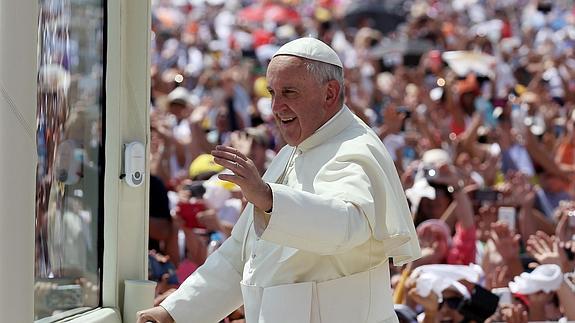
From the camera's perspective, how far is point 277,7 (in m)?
20.1

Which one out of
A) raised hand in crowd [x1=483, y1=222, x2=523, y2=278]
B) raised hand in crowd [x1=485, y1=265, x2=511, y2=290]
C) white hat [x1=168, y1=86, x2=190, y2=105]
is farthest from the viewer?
white hat [x1=168, y1=86, x2=190, y2=105]

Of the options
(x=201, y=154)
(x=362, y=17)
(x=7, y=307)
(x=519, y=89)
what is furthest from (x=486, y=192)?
(x=362, y=17)

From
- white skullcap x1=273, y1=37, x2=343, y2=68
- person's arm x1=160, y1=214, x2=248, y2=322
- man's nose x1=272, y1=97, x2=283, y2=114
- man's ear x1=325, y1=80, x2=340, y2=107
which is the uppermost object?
white skullcap x1=273, y1=37, x2=343, y2=68

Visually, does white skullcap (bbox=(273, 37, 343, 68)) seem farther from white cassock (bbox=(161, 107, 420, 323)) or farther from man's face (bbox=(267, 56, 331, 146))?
white cassock (bbox=(161, 107, 420, 323))

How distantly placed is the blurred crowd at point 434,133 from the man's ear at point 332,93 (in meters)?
2.47

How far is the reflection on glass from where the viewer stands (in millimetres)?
3818

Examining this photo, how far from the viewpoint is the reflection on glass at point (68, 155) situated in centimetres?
382

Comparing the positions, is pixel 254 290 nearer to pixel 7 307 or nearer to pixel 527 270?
pixel 7 307

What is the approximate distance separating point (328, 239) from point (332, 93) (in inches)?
25.0

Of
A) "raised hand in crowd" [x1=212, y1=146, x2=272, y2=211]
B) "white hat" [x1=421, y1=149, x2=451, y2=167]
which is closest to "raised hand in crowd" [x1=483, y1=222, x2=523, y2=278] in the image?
"white hat" [x1=421, y1=149, x2=451, y2=167]

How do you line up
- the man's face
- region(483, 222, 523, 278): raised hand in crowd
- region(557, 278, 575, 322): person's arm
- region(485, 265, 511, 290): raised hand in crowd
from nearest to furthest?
the man's face, region(557, 278, 575, 322): person's arm, region(485, 265, 511, 290): raised hand in crowd, region(483, 222, 523, 278): raised hand in crowd

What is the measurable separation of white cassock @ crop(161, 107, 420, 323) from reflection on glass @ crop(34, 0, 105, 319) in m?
0.35

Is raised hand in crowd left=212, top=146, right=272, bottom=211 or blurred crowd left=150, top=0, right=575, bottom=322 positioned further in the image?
blurred crowd left=150, top=0, right=575, bottom=322

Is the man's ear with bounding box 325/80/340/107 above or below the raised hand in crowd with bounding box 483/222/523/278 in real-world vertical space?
above
